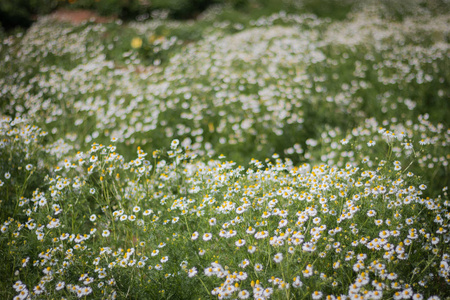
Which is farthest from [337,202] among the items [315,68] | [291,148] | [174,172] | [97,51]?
[97,51]

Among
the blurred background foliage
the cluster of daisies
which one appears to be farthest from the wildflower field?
the blurred background foliage

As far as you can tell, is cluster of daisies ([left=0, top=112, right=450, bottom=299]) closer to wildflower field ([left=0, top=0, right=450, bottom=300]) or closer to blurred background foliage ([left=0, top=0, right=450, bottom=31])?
wildflower field ([left=0, top=0, right=450, bottom=300])

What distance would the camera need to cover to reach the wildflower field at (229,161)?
7.38 ft

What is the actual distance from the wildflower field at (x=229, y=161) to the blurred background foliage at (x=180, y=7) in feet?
3.02

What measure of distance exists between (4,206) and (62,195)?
87 cm

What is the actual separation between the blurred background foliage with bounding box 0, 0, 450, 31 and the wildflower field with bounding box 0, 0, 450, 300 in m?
0.92

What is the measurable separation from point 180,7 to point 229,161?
10225 mm

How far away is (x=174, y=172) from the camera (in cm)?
310

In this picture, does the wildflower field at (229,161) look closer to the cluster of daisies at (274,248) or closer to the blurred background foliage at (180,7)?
the cluster of daisies at (274,248)

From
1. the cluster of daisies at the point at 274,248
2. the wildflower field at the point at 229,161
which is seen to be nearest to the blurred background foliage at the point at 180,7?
the wildflower field at the point at 229,161

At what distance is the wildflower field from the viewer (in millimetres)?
2250

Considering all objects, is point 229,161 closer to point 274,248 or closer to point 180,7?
point 274,248

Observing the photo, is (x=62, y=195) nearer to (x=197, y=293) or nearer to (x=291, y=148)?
(x=197, y=293)

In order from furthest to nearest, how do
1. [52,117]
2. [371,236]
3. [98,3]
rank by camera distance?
[98,3] < [52,117] < [371,236]
